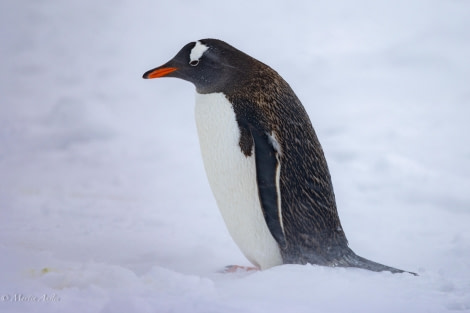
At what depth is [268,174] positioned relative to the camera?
5.27 feet

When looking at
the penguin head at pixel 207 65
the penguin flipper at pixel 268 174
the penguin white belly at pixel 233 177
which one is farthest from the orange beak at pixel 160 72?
the penguin flipper at pixel 268 174

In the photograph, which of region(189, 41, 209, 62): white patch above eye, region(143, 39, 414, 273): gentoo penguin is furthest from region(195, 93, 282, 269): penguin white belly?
region(189, 41, 209, 62): white patch above eye

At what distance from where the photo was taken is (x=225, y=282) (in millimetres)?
1536

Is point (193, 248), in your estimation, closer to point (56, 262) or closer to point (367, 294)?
point (56, 262)

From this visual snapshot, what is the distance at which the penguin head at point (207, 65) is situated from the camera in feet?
5.72

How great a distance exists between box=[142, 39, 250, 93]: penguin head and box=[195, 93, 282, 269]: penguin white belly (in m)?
0.04

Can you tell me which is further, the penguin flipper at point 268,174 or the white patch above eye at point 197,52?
the white patch above eye at point 197,52

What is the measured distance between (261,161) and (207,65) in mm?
352

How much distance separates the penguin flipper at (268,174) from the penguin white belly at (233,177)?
0.14 feet

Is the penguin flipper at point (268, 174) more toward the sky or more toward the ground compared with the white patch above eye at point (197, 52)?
more toward the ground

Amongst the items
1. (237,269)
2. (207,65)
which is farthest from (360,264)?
(207,65)

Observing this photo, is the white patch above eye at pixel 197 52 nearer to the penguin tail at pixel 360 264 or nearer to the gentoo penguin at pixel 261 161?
the gentoo penguin at pixel 261 161

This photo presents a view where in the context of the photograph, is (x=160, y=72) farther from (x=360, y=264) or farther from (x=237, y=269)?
(x=360, y=264)

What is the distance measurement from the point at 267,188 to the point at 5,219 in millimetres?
876
